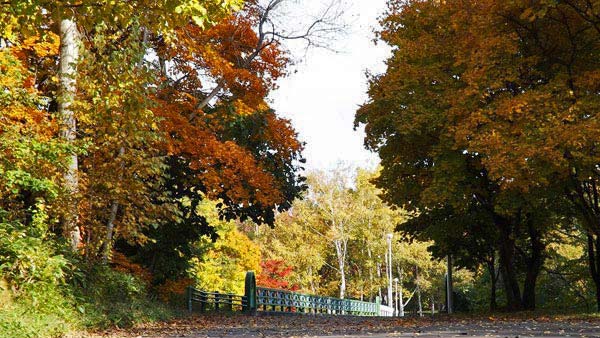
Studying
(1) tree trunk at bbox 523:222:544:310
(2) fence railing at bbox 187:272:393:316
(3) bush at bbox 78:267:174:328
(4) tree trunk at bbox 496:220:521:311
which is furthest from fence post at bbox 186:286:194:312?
(1) tree trunk at bbox 523:222:544:310

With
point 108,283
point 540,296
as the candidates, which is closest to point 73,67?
point 108,283

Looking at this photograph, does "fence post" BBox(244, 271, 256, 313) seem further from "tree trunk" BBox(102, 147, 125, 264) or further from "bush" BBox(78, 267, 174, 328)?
"tree trunk" BBox(102, 147, 125, 264)

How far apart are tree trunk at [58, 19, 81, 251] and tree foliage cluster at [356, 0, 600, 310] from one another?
8658 mm

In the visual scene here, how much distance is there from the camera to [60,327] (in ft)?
33.5

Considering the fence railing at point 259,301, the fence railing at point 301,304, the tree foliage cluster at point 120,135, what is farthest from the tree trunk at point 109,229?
the fence railing at point 301,304

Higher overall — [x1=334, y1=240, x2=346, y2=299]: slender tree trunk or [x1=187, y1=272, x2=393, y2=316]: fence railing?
[x1=334, y1=240, x2=346, y2=299]: slender tree trunk

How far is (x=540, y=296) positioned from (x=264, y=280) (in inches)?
705

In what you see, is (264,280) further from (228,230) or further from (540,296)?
(540,296)

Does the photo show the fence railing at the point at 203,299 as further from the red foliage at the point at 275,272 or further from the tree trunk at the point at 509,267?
the red foliage at the point at 275,272

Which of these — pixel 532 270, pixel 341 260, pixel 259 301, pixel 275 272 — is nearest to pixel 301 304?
pixel 259 301

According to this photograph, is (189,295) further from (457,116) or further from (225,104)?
(457,116)

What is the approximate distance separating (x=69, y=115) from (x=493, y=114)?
32.0ft

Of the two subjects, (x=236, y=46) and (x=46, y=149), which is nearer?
(x=46, y=149)

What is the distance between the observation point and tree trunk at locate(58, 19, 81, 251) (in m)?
12.8
